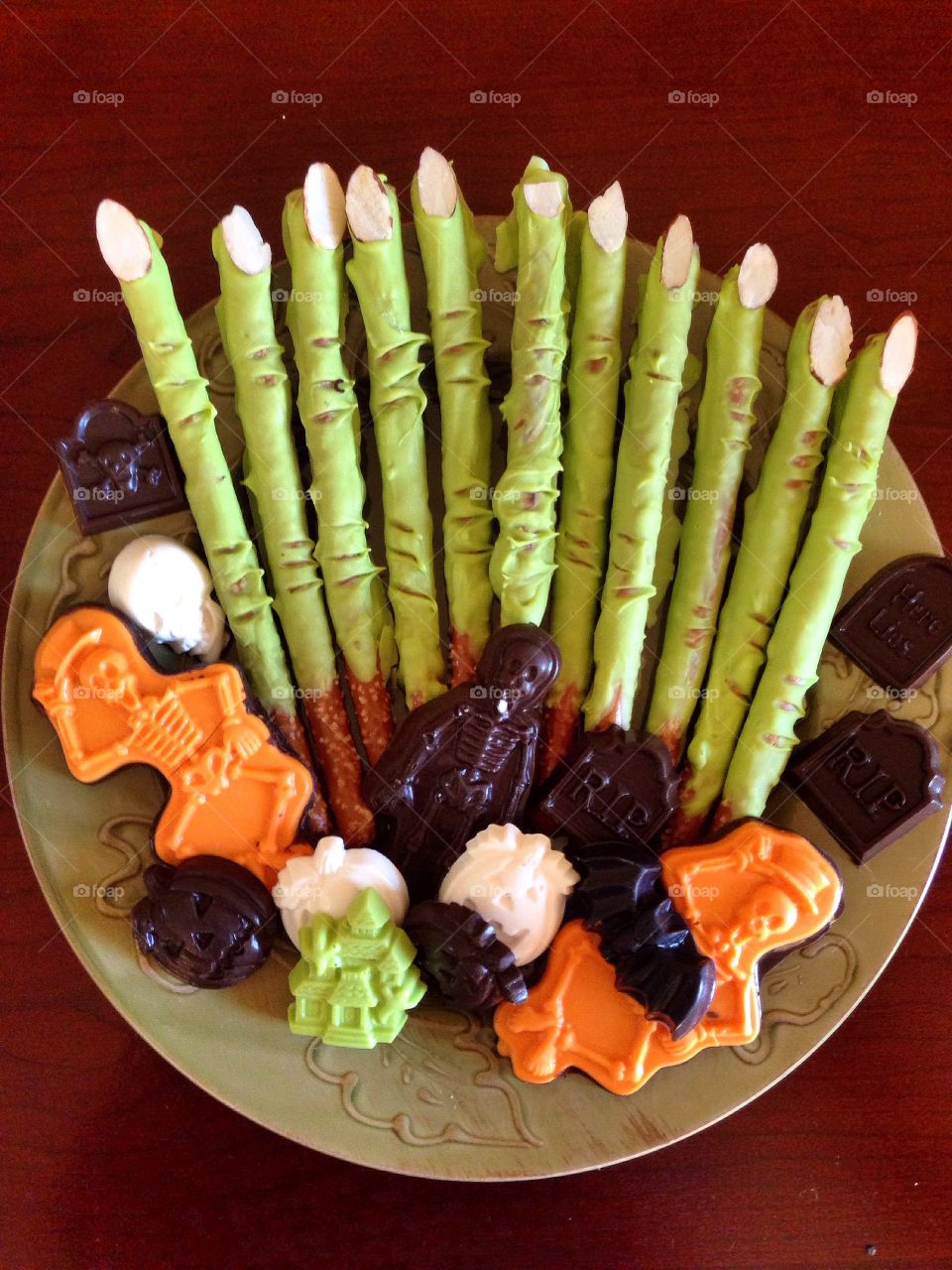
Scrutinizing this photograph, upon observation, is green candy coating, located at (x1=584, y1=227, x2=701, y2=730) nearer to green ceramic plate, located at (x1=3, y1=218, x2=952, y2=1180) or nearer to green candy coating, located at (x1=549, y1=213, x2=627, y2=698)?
green candy coating, located at (x1=549, y1=213, x2=627, y2=698)

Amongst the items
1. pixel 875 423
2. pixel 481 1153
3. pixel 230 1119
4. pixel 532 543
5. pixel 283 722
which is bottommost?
pixel 230 1119

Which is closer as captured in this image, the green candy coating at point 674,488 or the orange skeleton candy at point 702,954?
the orange skeleton candy at point 702,954

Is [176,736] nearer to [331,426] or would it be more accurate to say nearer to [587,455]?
[331,426]

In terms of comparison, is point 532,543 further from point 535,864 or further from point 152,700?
point 152,700

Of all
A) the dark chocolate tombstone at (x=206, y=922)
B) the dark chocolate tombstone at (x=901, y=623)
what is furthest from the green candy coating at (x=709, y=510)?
the dark chocolate tombstone at (x=206, y=922)

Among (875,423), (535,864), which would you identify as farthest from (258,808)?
(875,423)

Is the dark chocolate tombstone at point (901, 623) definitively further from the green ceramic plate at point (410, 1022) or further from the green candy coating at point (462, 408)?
the green candy coating at point (462, 408)
